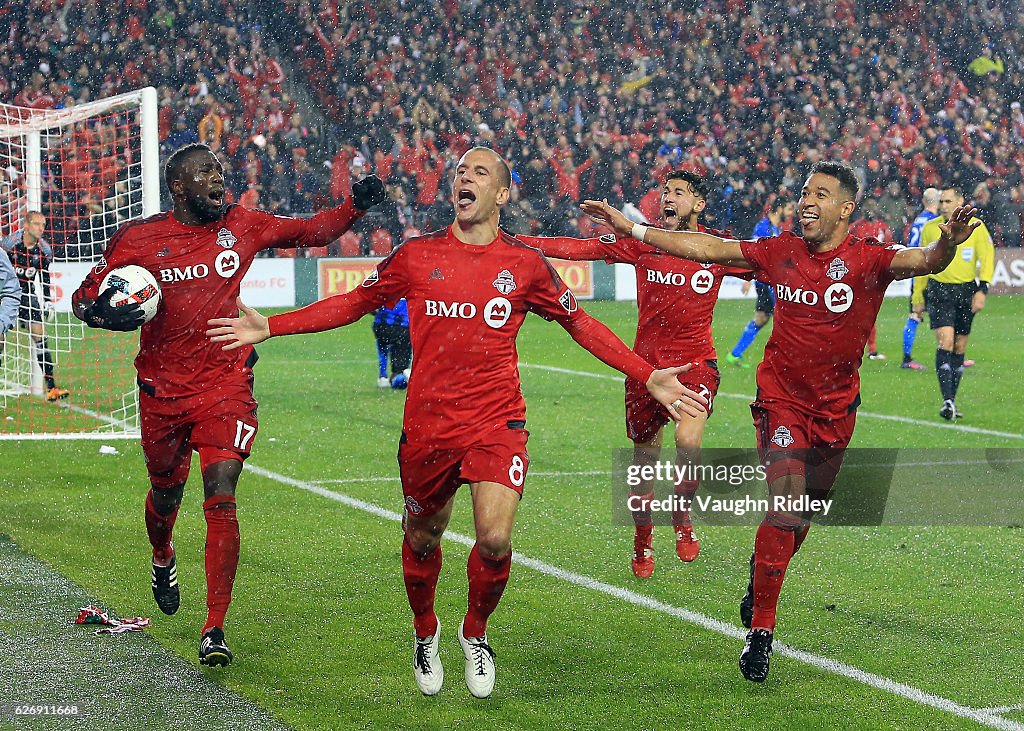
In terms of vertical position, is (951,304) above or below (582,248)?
below

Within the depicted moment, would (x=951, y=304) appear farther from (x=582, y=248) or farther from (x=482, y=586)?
(x=482, y=586)

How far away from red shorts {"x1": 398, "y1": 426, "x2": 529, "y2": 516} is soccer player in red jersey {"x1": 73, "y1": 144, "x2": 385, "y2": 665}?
3.43ft

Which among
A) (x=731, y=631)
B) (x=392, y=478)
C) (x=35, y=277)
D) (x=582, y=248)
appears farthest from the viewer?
(x=35, y=277)

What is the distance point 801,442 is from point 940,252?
41.6 inches

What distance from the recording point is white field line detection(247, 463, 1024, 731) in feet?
17.4

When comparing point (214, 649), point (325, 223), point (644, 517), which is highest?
point (325, 223)

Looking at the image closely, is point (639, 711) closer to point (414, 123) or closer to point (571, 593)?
point (571, 593)

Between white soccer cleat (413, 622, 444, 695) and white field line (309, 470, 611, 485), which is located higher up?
white soccer cleat (413, 622, 444, 695)

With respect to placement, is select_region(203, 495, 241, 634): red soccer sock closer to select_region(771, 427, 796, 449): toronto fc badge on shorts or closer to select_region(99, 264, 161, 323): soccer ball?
select_region(99, 264, 161, 323): soccer ball

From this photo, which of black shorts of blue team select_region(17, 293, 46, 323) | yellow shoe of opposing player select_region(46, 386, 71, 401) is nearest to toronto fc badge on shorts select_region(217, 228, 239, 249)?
black shorts of blue team select_region(17, 293, 46, 323)

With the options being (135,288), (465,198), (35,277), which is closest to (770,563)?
(465,198)

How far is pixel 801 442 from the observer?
6250 mm

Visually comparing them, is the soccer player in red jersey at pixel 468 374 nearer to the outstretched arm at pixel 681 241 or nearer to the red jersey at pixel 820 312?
the outstretched arm at pixel 681 241

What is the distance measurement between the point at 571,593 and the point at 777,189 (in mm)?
22876
